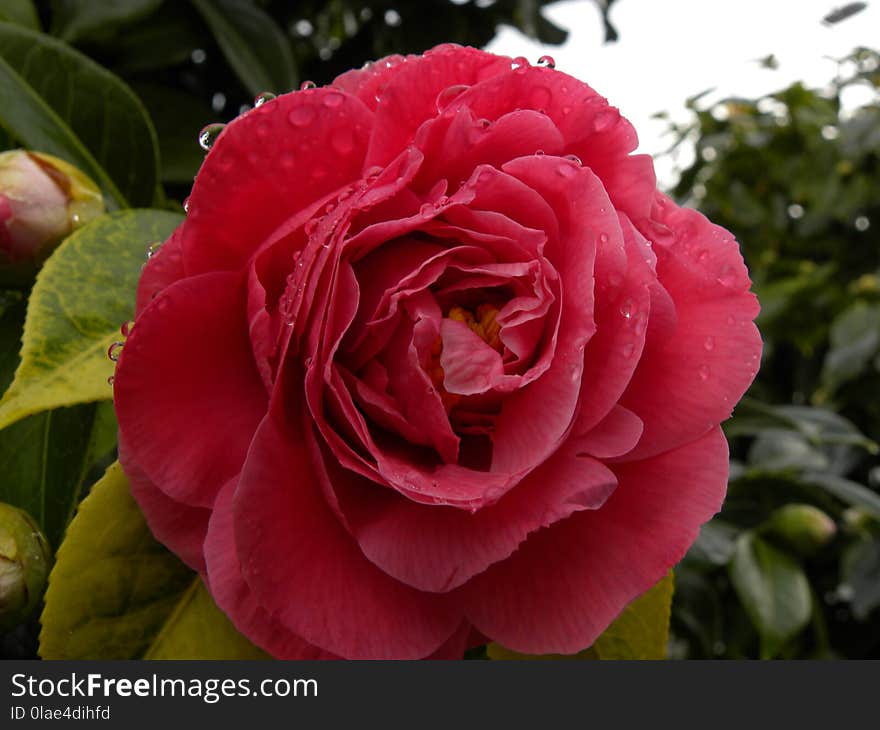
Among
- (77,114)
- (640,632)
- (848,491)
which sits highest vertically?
(77,114)

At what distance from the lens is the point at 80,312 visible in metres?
0.47

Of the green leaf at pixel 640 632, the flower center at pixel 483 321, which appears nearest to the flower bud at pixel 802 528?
the green leaf at pixel 640 632

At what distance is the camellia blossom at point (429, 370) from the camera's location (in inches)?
14.4

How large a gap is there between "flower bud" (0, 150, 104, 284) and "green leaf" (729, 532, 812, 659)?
0.76 metres

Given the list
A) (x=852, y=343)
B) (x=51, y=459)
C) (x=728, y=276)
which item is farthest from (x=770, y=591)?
(x=51, y=459)

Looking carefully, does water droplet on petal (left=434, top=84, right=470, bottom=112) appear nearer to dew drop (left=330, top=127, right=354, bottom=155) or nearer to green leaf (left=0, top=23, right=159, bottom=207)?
dew drop (left=330, top=127, right=354, bottom=155)

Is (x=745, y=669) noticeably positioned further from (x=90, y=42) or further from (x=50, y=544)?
(x=90, y=42)

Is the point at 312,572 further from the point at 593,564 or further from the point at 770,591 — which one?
the point at 770,591

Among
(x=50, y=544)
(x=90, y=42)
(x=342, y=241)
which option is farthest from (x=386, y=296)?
(x=90, y=42)

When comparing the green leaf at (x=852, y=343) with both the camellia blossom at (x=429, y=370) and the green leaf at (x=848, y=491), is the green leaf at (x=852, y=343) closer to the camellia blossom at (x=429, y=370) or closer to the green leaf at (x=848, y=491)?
the green leaf at (x=848, y=491)

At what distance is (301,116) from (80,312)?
0.57 feet

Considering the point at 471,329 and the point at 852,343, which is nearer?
the point at 471,329

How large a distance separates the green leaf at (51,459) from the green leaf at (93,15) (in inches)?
15.5

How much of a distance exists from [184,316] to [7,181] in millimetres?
224
